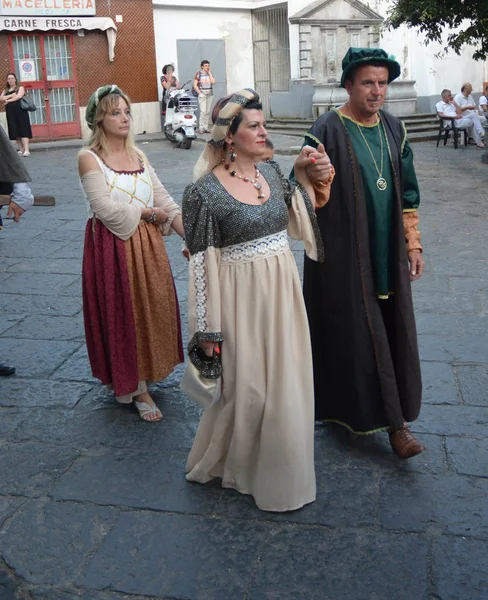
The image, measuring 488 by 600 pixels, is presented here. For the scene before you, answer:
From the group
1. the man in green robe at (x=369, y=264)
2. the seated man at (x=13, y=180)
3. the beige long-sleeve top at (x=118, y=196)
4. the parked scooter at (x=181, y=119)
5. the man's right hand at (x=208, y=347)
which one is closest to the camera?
the man's right hand at (x=208, y=347)

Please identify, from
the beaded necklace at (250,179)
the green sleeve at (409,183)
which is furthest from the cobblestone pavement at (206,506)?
the beaded necklace at (250,179)

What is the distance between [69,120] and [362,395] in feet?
56.7

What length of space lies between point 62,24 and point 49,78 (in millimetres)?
1276

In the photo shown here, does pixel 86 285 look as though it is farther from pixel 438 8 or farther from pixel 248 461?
pixel 438 8

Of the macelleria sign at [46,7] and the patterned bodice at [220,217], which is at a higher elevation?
the macelleria sign at [46,7]

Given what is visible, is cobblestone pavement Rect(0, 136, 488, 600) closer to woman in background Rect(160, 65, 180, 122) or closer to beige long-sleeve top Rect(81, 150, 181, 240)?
beige long-sleeve top Rect(81, 150, 181, 240)

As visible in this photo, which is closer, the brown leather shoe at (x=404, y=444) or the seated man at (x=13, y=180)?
the brown leather shoe at (x=404, y=444)

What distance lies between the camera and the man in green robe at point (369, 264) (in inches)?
145

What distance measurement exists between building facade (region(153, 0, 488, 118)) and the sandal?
16.5 meters

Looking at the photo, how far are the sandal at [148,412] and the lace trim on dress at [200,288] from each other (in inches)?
48.1

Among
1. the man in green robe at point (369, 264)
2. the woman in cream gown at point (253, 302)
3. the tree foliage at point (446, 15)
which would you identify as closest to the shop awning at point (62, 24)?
the tree foliage at point (446, 15)

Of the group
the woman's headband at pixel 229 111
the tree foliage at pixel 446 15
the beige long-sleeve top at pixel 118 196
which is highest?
the tree foliage at pixel 446 15

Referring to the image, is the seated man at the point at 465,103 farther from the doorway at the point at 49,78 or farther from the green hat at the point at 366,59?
the green hat at the point at 366,59

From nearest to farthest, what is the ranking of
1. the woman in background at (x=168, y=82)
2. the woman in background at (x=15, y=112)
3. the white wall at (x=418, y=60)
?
1. the woman in background at (x=15, y=112)
2. the woman in background at (x=168, y=82)
3. the white wall at (x=418, y=60)
